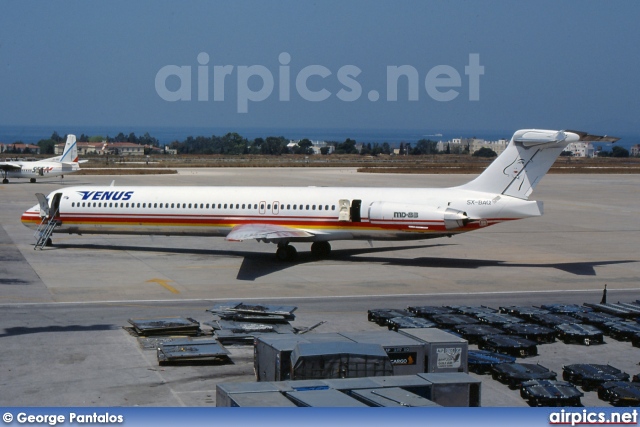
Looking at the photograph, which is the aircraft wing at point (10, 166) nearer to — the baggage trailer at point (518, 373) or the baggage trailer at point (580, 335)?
the baggage trailer at point (580, 335)

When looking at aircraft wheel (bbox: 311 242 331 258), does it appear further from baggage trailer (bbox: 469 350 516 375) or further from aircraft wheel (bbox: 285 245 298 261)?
baggage trailer (bbox: 469 350 516 375)

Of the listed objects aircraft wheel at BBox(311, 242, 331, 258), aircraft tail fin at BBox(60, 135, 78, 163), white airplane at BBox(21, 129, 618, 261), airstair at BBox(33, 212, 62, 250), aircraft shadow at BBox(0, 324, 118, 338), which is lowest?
aircraft shadow at BBox(0, 324, 118, 338)

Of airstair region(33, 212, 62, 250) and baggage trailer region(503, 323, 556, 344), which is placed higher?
airstair region(33, 212, 62, 250)

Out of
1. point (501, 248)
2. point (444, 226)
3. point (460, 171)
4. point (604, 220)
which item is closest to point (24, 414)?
point (444, 226)

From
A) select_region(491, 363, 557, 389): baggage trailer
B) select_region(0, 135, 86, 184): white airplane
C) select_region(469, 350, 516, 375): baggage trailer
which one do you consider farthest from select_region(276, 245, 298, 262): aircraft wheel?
select_region(0, 135, 86, 184): white airplane

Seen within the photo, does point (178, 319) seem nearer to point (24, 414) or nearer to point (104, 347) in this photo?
point (104, 347)

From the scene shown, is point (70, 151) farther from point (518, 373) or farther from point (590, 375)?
point (590, 375)

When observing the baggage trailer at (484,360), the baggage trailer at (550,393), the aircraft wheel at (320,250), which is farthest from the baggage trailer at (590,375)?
the aircraft wheel at (320,250)

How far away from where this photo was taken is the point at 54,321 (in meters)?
27.3

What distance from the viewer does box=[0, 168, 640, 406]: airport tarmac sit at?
21.0 meters

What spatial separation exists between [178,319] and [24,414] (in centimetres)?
1481

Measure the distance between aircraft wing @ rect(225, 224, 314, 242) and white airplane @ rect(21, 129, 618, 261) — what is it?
1.8 inches

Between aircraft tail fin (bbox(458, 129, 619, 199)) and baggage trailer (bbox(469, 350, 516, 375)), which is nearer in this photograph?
baggage trailer (bbox(469, 350, 516, 375))

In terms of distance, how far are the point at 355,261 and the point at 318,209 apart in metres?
3.08
